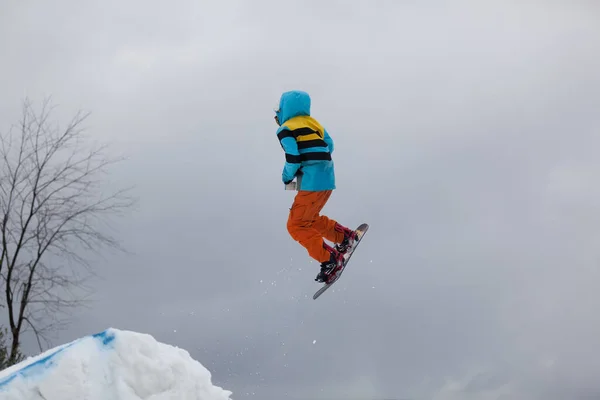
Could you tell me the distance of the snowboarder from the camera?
25.0 feet

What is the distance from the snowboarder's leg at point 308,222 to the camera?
26.1 ft

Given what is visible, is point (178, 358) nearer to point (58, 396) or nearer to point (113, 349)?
point (113, 349)

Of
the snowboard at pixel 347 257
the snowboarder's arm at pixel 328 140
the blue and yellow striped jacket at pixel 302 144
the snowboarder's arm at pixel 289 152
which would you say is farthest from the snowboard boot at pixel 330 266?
the snowboarder's arm at pixel 289 152

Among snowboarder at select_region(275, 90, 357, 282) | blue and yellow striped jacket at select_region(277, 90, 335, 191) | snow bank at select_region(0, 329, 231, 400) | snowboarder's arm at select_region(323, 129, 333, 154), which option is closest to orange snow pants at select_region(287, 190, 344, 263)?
snowboarder at select_region(275, 90, 357, 282)

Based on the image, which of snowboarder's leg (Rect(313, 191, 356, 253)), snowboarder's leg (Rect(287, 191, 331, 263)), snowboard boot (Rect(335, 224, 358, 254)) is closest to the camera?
snowboarder's leg (Rect(287, 191, 331, 263))

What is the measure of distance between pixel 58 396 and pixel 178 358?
856mm

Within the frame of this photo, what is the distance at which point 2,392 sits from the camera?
466 centimetres

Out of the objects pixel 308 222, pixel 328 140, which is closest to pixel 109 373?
pixel 308 222

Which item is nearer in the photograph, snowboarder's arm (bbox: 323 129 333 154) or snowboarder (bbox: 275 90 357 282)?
snowboarder (bbox: 275 90 357 282)

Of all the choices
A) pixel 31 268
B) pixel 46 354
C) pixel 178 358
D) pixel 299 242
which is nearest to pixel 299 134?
pixel 299 242

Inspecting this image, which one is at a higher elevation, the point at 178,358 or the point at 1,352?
the point at 1,352

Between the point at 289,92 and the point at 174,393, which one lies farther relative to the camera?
the point at 289,92

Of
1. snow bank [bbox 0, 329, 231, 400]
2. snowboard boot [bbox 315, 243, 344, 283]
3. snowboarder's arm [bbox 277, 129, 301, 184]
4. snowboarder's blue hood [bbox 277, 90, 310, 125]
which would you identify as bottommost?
snow bank [bbox 0, 329, 231, 400]

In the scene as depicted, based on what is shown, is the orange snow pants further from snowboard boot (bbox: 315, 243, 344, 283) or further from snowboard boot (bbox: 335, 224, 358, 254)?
snowboard boot (bbox: 335, 224, 358, 254)
